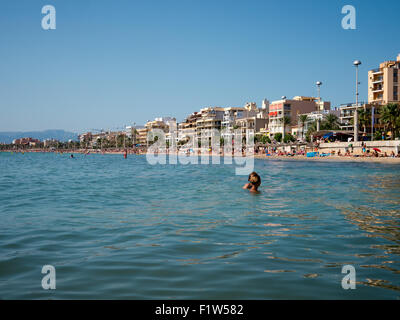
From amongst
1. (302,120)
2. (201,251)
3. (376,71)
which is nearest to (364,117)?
(376,71)

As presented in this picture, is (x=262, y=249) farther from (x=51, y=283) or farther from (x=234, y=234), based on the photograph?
(x=51, y=283)

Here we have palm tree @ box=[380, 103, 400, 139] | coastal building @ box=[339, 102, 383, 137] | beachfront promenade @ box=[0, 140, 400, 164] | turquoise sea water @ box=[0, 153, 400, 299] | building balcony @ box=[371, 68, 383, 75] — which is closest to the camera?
turquoise sea water @ box=[0, 153, 400, 299]

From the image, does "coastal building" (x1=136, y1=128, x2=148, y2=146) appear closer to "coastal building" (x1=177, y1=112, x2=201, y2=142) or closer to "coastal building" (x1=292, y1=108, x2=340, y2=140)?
"coastal building" (x1=177, y1=112, x2=201, y2=142)

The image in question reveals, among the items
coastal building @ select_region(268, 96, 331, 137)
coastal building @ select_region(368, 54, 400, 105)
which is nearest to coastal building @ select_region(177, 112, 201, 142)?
coastal building @ select_region(268, 96, 331, 137)

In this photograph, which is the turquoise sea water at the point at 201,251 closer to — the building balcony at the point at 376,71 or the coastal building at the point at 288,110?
the building balcony at the point at 376,71

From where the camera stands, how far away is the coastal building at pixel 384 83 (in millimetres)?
73562

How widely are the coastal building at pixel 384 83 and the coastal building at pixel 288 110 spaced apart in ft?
54.0

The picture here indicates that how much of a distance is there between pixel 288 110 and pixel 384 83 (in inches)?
1023

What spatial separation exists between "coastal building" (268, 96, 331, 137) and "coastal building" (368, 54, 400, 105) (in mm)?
16456

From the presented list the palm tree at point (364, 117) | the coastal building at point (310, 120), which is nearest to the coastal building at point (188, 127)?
the coastal building at point (310, 120)

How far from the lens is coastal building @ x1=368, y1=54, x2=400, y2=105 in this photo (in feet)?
241

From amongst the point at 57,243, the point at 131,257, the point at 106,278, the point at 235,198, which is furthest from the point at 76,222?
the point at 235,198

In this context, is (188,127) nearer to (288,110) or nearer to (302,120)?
(288,110)
